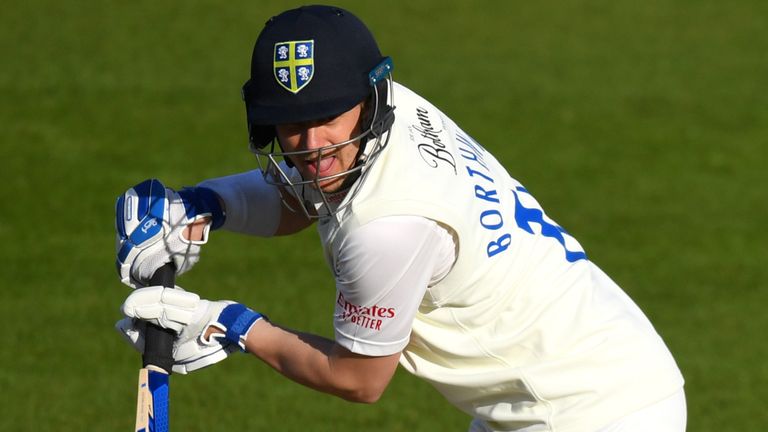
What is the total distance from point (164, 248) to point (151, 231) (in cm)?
8

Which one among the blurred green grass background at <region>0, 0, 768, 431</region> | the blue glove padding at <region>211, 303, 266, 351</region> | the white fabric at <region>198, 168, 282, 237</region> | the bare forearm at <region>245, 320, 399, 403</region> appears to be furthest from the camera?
the blurred green grass background at <region>0, 0, 768, 431</region>

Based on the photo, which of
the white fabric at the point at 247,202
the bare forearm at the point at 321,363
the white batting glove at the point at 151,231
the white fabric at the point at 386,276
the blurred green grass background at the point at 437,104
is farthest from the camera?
the blurred green grass background at the point at 437,104

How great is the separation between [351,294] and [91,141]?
26.3 ft

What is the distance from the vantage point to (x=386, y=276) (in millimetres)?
3605

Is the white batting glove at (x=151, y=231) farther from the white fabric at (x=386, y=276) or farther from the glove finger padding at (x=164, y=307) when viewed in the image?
the white fabric at (x=386, y=276)

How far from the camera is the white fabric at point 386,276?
3.57 metres

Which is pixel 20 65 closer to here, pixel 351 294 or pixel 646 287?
pixel 646 287

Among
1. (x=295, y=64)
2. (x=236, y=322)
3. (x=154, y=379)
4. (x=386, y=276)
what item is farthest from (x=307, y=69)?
(x=154, y=379)

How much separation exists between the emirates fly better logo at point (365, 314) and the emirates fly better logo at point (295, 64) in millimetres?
680

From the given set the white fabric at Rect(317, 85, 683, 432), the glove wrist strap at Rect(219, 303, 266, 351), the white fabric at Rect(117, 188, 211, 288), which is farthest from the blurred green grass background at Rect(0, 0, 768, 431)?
the white fabric at Rect(317, 85, 683, 432)

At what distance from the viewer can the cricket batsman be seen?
3.62 meters

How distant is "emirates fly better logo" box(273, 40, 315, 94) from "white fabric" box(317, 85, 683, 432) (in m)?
0.35

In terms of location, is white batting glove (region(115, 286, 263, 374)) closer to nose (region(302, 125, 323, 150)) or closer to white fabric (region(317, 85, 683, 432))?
white fabric (region(317, 85, 683, 432))

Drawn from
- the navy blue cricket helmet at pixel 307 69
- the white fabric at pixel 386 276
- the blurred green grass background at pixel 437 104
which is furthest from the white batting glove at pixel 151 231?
the blurred green grass background at pixel 437 104
